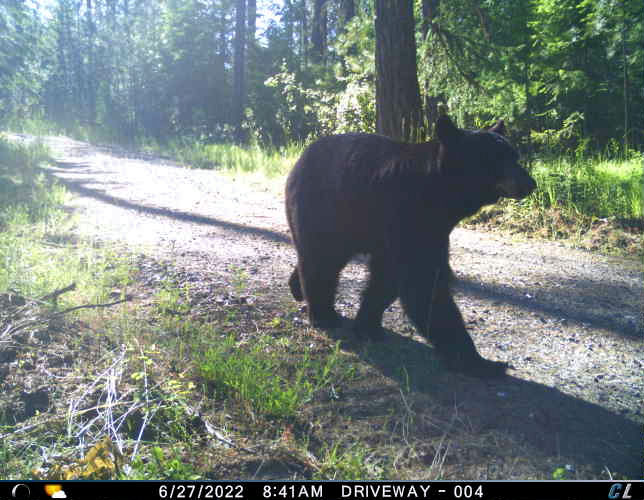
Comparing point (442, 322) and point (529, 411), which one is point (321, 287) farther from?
point (529, 411)

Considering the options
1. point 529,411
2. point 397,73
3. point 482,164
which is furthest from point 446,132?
point 397,73

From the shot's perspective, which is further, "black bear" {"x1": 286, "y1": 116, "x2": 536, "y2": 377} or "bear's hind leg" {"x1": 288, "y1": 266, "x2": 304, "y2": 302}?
"bear's hind leg" {"x1": 288, "y1": 266, "x2": 304, "y2": 302}

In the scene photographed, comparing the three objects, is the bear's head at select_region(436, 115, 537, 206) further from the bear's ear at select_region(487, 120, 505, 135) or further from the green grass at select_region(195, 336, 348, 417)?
the green grass at select_region(195, 336, 348, 417)

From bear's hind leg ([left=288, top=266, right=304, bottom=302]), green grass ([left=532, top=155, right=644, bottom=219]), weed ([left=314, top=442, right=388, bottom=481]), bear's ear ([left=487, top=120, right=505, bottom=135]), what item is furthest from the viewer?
green grass ([left=532, top=155, right=644, bottom=219])

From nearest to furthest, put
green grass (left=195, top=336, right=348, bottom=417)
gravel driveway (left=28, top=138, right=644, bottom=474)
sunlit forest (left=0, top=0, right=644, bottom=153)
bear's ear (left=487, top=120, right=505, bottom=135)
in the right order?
green grass (left=195, top=336, right=348, bottom=417), gravel driveway (left=28, top=138, right=644, bottom=474), bear's ear (left=487, top=120, right=505, bottom=135), sunlit forest (left=0, top=0, right=644, bottom=153)

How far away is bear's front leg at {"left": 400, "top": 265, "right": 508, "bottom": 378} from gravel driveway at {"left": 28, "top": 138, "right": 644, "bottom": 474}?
195 mm

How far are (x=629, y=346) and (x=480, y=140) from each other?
6.28 ft

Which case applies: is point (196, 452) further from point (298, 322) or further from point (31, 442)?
point (298, 322)

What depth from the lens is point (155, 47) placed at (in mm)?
25062

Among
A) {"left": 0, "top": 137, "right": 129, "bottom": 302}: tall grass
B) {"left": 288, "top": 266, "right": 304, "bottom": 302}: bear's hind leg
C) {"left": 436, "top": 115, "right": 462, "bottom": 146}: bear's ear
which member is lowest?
{"left": 288, "top": 266, "right": 304, "bottom": 302}: bear's hind leg

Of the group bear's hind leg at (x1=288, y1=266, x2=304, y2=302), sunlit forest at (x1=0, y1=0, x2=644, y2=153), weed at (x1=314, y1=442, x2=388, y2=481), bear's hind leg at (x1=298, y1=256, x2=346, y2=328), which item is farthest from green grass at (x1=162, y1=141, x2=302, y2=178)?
weed at (x1=314, y1=442, x2=388, y2=481)

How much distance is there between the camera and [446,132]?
3.12m

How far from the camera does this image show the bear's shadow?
2398mm

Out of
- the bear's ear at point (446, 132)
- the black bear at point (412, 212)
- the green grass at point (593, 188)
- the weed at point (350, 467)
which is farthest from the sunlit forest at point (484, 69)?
the weed at point (350, 467)
